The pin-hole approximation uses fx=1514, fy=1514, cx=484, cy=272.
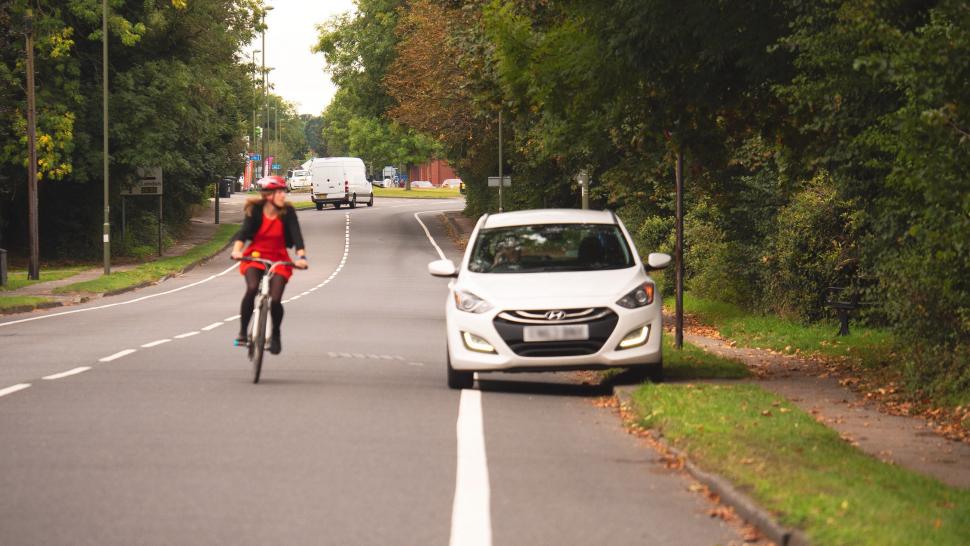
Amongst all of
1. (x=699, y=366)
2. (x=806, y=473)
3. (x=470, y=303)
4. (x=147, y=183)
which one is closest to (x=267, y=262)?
(x=470, y=303)

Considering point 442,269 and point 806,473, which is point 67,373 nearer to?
point 442,269

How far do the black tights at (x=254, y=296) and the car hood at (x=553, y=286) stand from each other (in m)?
1.67

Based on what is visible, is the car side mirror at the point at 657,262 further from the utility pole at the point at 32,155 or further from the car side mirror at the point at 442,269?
the utility pole at the point at 32,155

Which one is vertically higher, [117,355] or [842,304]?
[842,304]

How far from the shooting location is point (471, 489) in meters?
8.20

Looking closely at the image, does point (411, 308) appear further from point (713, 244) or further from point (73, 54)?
point (73, 54)

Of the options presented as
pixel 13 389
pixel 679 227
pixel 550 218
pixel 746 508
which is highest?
pixel 550 218

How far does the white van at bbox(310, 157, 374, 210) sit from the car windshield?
72.4m

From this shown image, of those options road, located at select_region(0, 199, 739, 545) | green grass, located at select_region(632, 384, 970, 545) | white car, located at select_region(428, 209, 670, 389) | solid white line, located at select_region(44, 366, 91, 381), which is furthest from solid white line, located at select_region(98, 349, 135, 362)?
green grass, located at select_region(632, 384, 970, 545)

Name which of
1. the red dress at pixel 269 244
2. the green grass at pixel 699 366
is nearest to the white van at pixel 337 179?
the green grass at pixel 699 366

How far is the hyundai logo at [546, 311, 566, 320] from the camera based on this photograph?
13.0 metres

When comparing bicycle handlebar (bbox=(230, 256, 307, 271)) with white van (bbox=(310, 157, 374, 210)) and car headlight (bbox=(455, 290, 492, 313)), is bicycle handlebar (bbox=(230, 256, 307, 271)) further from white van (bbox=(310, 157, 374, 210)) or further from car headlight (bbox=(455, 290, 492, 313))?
white van (bbox=(310, 157, 374, 210))

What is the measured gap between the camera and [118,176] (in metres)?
51.1

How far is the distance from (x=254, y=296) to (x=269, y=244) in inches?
20.1
